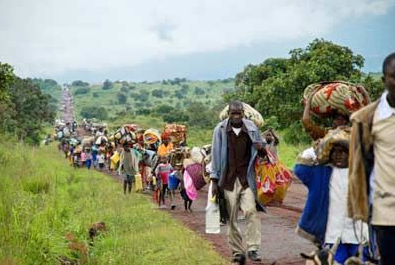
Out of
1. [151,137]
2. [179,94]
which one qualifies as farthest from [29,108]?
[179,94]

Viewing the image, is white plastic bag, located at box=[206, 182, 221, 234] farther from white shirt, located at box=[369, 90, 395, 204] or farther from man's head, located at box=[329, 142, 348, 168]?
white shirt, located at box=[369, 90, 395, 204]

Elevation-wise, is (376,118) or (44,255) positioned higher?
(376,118)

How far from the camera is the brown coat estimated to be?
4.28m

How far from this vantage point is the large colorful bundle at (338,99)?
5.75 metres

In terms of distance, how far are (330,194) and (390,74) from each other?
169 centimetres

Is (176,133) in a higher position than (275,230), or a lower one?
higher

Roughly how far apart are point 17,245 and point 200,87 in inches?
7514

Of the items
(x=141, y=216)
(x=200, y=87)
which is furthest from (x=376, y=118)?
(x=200, y=87)

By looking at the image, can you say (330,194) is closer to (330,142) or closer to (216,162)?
(330,142)

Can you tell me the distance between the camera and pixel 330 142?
5477mm

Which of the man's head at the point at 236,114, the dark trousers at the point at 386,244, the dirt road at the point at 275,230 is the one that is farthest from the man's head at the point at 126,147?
the dark trousers at the point at 386,244

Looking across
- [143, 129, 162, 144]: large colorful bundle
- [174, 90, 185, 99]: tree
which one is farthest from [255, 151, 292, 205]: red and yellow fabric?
[174, 90, 185, 99]: tree

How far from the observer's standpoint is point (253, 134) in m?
8.14

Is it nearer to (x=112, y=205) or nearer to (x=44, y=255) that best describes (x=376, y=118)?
(x=44, y=255)
